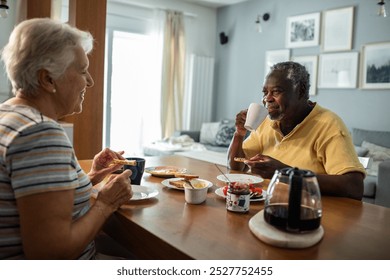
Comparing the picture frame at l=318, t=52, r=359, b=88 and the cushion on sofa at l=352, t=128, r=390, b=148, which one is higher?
the picture frame at l=318, t=52, r=359, b=88

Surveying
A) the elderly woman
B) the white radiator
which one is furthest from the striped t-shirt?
the white radiator

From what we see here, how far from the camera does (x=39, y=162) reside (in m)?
0.84

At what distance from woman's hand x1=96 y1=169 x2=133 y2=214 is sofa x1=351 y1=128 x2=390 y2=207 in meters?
2.14

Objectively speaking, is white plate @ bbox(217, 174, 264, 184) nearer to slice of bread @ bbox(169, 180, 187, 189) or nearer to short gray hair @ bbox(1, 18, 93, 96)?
slice of bread @ bbox(169, 180, 187, 189)

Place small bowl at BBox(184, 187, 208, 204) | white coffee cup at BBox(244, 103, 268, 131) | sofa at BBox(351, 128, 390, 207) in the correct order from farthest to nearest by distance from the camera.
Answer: sofa at BBox(351, 128, 390, 207), white coffee cup at BBox(244, 103, 268, 131), small bowl at BBox(184, 187, 208, 204)

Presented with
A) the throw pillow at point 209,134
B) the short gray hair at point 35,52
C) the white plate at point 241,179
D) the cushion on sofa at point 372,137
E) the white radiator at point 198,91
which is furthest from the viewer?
the white radiator at point 198,91

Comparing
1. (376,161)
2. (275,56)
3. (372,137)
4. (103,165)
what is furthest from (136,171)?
(275,56)

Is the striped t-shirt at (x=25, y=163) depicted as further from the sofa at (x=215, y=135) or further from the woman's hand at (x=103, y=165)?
the sofa at (x=215, y=135)

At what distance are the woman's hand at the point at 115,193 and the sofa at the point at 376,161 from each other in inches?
84.1

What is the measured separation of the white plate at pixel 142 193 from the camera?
1.20m

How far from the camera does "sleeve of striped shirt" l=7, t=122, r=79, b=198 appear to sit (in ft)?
2.72

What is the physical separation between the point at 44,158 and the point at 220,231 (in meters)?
0.47

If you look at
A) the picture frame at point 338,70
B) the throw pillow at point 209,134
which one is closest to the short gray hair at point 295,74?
the picture frame at point 338,70
